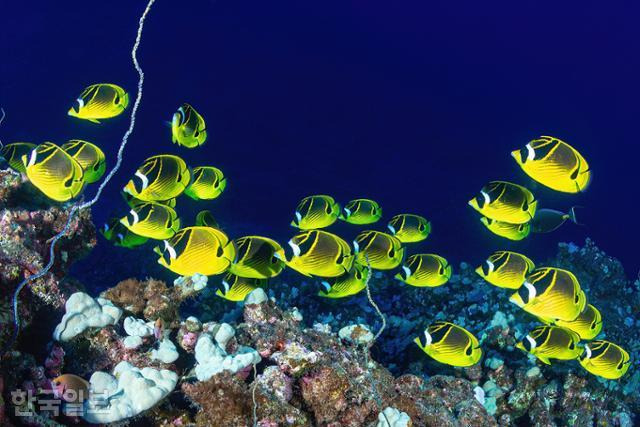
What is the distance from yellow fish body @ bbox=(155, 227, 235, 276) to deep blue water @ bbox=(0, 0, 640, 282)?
9.47m

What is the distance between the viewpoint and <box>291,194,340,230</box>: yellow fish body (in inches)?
199

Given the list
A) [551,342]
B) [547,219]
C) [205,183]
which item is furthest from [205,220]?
[547,219]

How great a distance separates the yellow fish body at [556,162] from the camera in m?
3.44

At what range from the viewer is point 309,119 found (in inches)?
1122

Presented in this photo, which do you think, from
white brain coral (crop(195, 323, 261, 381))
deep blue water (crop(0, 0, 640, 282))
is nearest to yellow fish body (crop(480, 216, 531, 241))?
white brain coral (crop(195, 323, 261, 381))

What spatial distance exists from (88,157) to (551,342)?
4.76 meters

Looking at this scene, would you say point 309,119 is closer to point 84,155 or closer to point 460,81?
point 460,81

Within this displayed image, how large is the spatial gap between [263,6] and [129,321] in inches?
1492

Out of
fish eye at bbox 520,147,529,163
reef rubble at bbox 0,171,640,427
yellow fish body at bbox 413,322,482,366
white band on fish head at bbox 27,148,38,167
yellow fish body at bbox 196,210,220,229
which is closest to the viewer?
reef rubble at bbox 0,171,640,427

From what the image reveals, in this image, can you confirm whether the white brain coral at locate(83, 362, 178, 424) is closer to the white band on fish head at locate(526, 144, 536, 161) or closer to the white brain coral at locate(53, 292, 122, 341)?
the white brain coral at locate(53, 292, 122, 341)

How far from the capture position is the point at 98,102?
4156mm

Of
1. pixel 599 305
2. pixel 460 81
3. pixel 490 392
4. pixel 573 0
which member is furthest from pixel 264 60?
pixel 573 0

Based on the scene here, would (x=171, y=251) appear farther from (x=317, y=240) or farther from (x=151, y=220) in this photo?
(x=317, y=240)

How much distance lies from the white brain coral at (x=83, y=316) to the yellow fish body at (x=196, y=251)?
64cm
